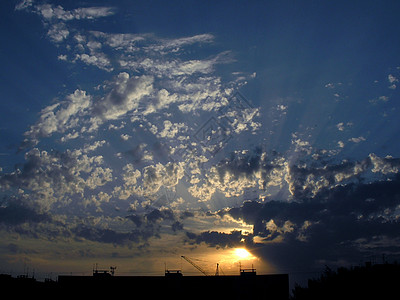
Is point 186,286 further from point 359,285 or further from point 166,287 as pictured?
point 359,285

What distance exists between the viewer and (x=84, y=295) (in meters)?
86.6

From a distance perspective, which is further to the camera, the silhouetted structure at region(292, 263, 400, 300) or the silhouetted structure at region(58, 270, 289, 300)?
the silhouetted structure at region(58, 270, 289, 300)

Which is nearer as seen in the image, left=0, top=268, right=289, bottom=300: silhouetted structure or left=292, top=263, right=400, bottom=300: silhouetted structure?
left=292, top=263, right=400, bottom=300: silhouetted structure

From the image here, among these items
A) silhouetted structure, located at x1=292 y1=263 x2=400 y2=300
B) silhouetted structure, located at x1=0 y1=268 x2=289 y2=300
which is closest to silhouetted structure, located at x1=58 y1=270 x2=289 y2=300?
silhouetted structure, located at x1=0 y1=268 x2=289 y2=300

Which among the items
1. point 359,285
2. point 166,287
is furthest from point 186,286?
point 359,285

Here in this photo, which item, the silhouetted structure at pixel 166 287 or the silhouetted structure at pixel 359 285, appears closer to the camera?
the silhouetted structure at pixel 359 285

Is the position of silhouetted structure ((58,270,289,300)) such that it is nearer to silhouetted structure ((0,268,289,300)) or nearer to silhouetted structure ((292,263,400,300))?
silhouetted structure ((0,268,289,300))

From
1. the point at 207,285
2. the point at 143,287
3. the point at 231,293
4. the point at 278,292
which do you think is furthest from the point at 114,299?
the point at 278,292

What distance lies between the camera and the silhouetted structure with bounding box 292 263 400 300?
157 feet

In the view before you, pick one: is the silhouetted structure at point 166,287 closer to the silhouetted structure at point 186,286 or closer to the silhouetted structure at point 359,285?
the silhouetted structure at point 186,286

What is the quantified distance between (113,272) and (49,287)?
17.3 m

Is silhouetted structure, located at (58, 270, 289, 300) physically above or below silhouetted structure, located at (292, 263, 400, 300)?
below

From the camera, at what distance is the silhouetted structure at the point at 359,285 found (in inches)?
1890

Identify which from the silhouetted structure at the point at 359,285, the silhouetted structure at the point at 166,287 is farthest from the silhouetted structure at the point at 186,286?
the silhouetted structure at the point at 359,285
